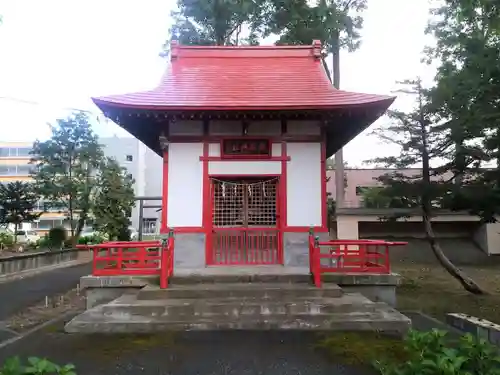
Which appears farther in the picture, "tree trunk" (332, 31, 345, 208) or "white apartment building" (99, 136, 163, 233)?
"white apartment building" (99, 136, 163, 233)

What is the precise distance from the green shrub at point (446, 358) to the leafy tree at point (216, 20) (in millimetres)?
16086

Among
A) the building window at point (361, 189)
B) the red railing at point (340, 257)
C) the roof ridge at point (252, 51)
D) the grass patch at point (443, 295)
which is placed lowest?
the grass patch at point (443, 295)

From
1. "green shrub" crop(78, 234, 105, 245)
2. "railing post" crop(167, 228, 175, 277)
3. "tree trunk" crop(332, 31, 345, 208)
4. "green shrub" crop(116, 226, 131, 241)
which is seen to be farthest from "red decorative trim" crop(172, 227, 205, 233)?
"green shrub" crop(78, 234, 105, 245)

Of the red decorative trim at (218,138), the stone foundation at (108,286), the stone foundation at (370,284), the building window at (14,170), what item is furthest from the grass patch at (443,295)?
the building window at (14,170)

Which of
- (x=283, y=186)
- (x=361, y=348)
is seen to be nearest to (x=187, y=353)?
(x=361, y=348)

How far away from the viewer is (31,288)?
12.7 m

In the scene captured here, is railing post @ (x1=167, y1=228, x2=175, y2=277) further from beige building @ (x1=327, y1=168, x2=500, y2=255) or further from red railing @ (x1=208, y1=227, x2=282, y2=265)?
beige building @ (x1=327, y1=168, x2=500, y2=255)

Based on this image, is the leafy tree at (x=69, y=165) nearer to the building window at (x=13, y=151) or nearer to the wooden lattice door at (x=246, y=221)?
the wooden lattice door at (x=246, y=221)

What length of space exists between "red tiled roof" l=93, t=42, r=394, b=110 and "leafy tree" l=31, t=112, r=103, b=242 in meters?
13.4

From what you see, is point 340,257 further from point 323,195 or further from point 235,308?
point 235,308

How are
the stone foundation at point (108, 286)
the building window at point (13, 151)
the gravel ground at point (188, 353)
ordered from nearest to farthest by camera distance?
the gravel ground at point (188, 353)
the stone foundation at point (108, 286)
the building window at point (13, 151)

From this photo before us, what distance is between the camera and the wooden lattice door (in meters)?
8.65

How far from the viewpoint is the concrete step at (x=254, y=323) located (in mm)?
6125

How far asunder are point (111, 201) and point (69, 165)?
2.94 m
